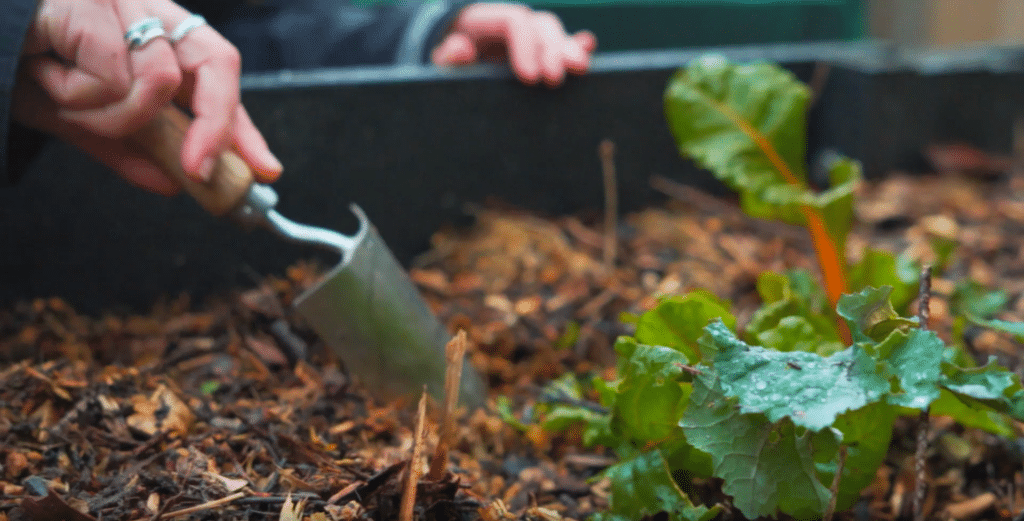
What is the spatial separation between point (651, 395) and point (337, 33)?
129 centimetres

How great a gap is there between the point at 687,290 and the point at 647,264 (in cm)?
11

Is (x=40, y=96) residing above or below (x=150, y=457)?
above

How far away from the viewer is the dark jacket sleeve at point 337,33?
5.64ft

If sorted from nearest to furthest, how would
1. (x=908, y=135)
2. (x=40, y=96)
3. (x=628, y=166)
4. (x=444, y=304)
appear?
1. (x=40, y=96)
2. (x=444, y=304)
3. (x=628, y=166)
4. (x=908, y=135)

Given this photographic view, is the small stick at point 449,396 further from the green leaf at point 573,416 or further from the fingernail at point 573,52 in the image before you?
the fingernail at point 573,52

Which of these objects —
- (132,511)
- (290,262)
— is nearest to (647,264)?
(290,262)

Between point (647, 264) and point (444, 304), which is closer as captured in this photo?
point (444, 304)

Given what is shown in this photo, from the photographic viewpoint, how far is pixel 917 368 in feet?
2.26

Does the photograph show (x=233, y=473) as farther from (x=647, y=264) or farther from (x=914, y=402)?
(x=647, y=264)

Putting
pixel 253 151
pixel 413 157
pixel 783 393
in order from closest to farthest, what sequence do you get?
pixel 783 393, pixel 253 151, pixel 413 157

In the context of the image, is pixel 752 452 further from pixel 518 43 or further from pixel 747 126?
pixel 518 43

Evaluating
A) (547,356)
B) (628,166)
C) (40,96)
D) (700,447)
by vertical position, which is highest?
(40,96)

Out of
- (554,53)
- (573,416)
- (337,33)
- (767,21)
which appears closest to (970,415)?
(573,416)

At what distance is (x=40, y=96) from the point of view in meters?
0.99
